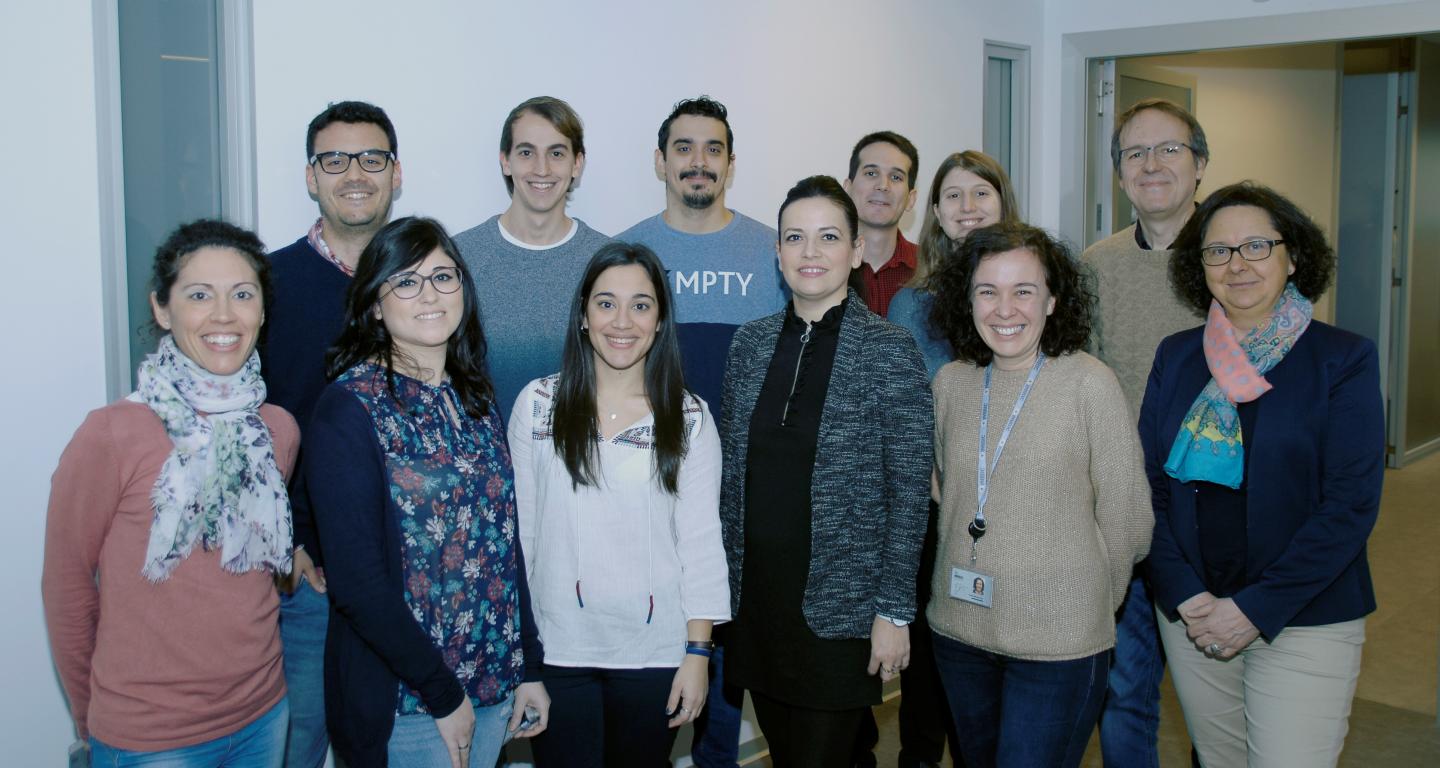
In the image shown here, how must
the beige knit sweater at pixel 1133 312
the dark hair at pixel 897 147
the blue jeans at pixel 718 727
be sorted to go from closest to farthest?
the beige knit sweater at pixel 1133 312
the blue jeans at pixel 718 727
the dark hair at pixel 897 147

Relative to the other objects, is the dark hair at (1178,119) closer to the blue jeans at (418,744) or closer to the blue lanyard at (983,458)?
the blue lanyard at (983,458)

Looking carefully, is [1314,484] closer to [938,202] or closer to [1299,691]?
[1299,691]

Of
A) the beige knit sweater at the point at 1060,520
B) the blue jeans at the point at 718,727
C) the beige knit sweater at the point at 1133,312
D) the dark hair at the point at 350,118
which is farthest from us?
the blue jeans at the point at 718,727

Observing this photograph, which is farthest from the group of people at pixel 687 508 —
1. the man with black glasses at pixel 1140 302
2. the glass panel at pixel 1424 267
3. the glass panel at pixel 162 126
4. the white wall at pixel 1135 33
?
the glass panel at pixel 1424 267

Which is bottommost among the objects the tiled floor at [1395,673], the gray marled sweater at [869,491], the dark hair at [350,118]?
the tiled floor at [1395,673]

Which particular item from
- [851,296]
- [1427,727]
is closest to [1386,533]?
[1427,727]

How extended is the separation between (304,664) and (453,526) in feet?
2.57

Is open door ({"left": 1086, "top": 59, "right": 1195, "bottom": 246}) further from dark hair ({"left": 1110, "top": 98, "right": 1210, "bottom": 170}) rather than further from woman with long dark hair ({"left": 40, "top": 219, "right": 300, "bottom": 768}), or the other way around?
woman with long dark hair ({"left": 40, "top": 219, "right": 300, "bottom": 768})

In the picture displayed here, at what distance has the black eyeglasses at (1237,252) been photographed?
2408 mm

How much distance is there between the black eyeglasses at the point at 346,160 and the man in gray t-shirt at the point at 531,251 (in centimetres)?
33

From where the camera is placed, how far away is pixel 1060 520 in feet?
7.36

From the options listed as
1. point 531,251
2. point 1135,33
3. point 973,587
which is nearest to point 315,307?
point 531,251

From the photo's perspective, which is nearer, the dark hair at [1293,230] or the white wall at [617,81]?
the dark hair at [1293,230]

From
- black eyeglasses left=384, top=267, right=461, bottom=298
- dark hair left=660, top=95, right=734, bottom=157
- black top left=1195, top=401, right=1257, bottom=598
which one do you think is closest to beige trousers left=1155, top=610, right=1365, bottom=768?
black top left=1195, top=401, right=1257, bottom=598
